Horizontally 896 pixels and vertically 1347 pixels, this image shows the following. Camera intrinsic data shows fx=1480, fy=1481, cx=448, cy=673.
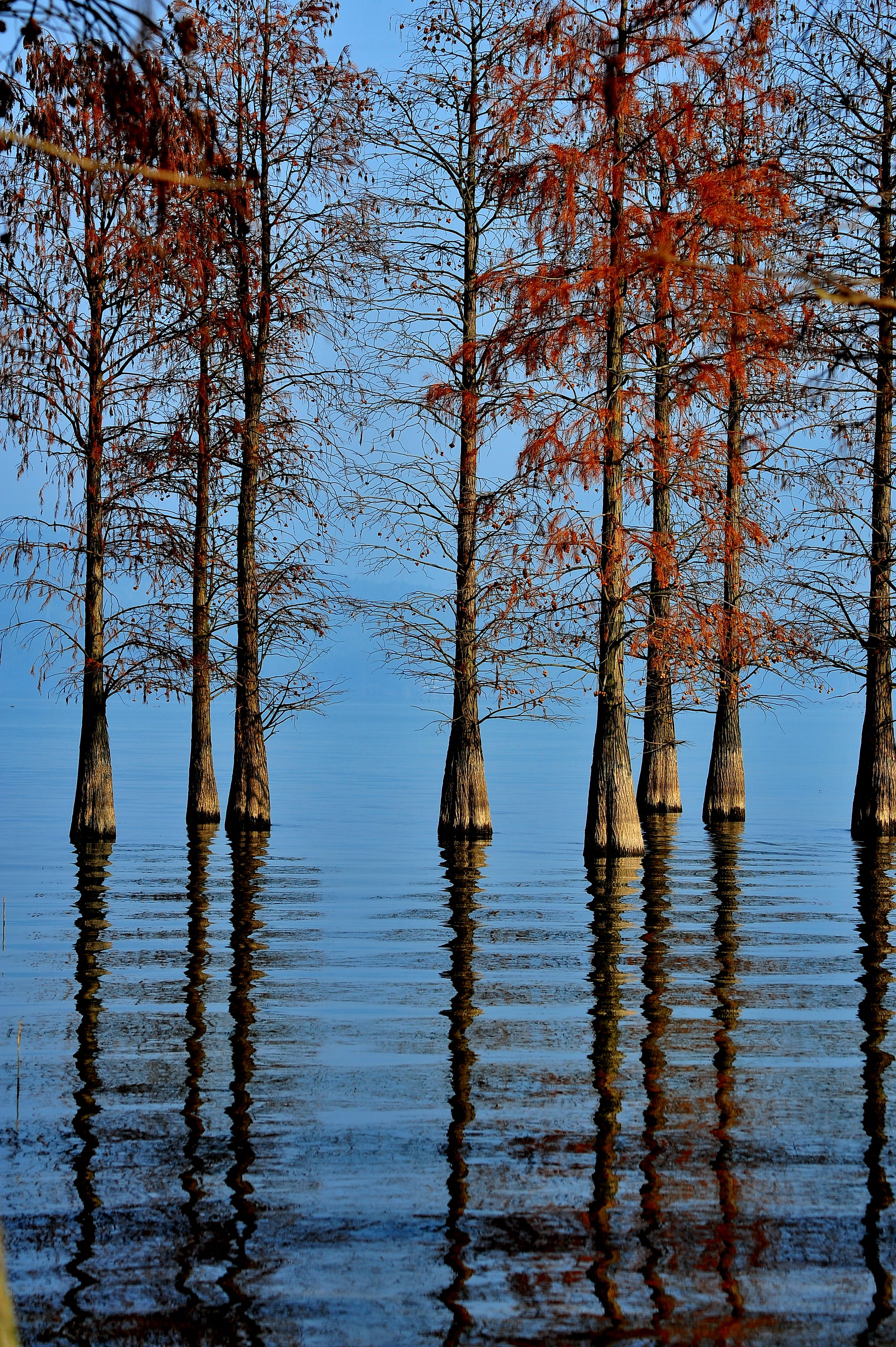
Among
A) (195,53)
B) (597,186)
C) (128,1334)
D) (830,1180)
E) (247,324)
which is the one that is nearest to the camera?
(128,1334)

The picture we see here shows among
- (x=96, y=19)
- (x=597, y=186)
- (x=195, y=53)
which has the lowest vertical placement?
(x=96, y=19)

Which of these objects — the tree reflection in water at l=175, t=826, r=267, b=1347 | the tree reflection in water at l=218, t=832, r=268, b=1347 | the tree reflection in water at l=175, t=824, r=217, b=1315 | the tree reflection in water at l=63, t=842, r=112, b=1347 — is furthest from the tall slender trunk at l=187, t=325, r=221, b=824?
the tree reflection in water at l=175, t=826, r=267, b=1347

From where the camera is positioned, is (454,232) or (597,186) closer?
(597,186)

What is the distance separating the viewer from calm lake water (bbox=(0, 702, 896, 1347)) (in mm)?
6562

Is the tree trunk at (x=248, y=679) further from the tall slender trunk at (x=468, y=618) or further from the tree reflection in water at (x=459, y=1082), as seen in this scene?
the tree reflection in water at (x=459, y=1082)

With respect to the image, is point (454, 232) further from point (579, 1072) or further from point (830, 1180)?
point (830, 1180)

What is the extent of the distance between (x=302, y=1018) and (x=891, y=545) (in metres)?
18.6

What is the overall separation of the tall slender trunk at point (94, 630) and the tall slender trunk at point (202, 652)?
186 cm

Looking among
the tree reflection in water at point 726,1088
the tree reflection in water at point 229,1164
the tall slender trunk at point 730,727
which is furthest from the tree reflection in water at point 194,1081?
the tall slender trunk at point 730,727

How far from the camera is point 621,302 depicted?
22047mm

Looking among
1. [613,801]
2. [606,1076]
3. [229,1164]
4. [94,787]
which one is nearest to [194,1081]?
[229,1164]

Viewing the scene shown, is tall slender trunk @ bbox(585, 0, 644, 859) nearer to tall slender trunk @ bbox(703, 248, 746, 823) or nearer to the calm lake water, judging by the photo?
the calm lake water

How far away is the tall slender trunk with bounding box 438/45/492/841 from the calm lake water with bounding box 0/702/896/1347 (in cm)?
569

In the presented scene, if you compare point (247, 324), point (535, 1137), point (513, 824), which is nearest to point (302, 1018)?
point (535, 1137)
